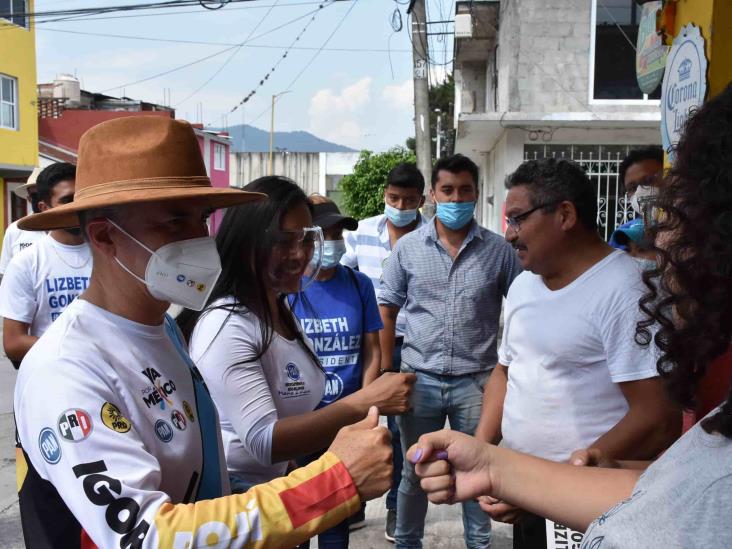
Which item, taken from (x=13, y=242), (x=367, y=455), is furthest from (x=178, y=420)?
(x=13, y=242)

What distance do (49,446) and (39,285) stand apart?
107 inches

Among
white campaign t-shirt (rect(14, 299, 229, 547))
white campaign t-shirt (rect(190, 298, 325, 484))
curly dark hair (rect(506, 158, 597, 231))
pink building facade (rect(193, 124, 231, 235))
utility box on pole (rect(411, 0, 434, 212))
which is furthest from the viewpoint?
pink building facade (rect(193, 124, 231, 235))

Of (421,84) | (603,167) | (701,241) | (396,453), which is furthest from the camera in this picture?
Answer: (421,84)

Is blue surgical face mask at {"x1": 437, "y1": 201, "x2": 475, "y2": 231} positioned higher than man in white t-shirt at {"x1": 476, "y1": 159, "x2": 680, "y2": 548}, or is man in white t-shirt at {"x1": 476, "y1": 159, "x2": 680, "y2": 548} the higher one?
blue surgical face mask at {"x1": 437, "y1": 201, "x2": 475, "y2": 231}

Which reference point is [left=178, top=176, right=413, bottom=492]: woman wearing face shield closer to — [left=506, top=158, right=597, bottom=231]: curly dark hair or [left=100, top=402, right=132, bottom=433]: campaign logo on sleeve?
[left=100, top=402, right=132, bottom=433]: campaign logo on sleeve

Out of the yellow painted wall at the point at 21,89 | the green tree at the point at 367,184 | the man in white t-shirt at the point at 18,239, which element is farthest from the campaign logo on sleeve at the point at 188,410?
the yellow painted wall at the point at 21,89

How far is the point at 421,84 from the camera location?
10.7 metres

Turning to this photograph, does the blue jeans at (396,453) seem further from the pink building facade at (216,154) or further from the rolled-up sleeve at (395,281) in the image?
the pink building facade at (216,154)

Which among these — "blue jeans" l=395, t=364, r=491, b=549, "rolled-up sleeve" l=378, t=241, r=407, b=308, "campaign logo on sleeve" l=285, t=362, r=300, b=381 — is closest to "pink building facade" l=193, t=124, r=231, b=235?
"rolled-up sleeve" l=378, t=241, r=407, b=308

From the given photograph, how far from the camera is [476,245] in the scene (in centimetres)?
422

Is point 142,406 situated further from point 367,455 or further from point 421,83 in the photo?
point 421,83

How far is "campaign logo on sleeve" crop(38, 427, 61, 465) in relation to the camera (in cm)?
144

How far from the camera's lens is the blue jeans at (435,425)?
388 centimetres

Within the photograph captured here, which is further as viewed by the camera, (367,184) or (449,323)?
(367,184)
